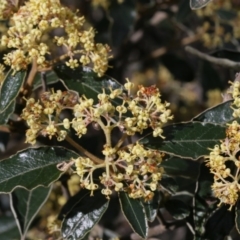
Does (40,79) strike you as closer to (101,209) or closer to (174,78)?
(101,209)

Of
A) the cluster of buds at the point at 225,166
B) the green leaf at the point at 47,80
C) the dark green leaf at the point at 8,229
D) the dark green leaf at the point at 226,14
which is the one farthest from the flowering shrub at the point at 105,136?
the dark green leaf at the point at 226,14

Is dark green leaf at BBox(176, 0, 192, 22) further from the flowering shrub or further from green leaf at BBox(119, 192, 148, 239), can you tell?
green leaf at BBox(119, 192, 148, 239)

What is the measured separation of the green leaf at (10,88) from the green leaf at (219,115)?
0.46m

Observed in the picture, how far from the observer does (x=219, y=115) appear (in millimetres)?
1604

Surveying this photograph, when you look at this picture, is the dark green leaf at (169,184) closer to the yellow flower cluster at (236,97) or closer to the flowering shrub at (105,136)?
the flowering shrub at (105,136)

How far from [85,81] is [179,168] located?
1.39ft

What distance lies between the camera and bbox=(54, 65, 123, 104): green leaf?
5.34ft

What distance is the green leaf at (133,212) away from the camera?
1502 millimetres

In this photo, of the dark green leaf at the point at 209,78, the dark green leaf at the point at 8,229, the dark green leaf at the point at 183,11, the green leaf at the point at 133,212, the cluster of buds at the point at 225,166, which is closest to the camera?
the cluster of buds at the point at 225,166

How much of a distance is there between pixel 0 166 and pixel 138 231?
0.36 metres

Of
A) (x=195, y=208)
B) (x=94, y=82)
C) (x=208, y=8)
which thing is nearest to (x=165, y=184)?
(x=195, y=208)

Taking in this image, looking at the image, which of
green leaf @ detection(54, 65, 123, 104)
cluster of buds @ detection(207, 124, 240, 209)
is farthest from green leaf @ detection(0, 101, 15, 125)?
cluster of buds @ detection(207, 124, 240, 209)

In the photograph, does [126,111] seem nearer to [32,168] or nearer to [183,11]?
→ [32,168]

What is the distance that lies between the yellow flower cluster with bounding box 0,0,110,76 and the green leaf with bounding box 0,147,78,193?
0.21m
